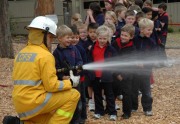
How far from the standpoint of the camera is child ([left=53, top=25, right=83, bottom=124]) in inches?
225

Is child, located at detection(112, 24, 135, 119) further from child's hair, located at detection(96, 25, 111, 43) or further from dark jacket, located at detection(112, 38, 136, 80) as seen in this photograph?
child's hair, located at detection(96, 25, 111, 43)

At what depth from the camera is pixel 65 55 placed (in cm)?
588

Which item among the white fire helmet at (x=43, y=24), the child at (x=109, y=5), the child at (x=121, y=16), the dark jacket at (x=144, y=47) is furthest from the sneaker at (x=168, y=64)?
the white fire helmet at (x=43, y=24)

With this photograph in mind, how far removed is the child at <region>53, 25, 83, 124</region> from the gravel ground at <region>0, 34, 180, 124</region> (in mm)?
1167

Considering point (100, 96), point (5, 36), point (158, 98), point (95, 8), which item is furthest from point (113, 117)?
point (5, 36)

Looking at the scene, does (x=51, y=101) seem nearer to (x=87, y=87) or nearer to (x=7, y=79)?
(x=87, y=87)

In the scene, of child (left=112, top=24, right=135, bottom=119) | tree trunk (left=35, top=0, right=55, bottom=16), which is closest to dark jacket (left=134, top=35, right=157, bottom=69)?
child (left=112, top=24, right=135, bottom=119)

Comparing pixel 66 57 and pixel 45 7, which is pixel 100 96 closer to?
pixel 66 57

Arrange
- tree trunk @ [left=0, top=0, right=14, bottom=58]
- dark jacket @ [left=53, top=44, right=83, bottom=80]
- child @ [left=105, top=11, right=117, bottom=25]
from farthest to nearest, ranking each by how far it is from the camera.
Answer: tree trunk @ [left=0, top=0, right=14, bottom=58] < child @ [left=105, top=11, right=117, bottom=25] < dark jacket @ [left=53, top=44, right=83, bottom=80]

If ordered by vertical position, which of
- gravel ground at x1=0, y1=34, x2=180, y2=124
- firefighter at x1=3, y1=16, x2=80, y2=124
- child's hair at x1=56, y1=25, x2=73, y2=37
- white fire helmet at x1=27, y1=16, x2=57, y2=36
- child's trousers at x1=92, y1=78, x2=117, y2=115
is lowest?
gravel ground at x1=0, y1=34, x2=180, y2=124

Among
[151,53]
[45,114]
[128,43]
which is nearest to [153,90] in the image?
[151,53]

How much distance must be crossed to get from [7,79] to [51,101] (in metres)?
4.88

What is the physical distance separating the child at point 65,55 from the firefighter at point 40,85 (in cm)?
45

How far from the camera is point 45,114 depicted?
5.28 m
